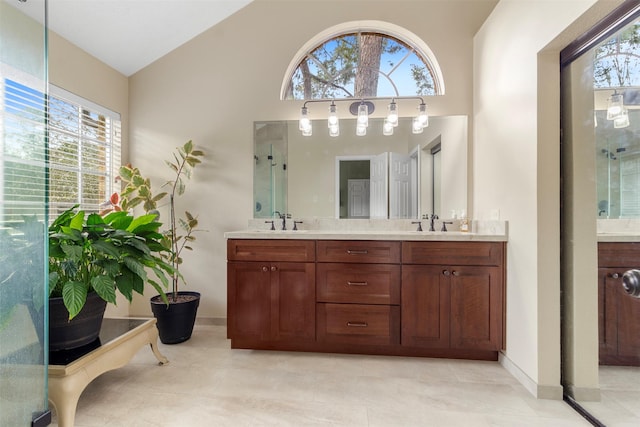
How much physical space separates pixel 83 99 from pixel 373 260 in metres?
2.74

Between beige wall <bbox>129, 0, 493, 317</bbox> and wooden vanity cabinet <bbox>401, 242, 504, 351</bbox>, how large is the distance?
160cm

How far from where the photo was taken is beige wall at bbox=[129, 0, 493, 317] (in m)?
2.78

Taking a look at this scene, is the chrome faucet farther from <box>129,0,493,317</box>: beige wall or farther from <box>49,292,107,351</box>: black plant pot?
<box>49,292,107,351</box>: black plant pot

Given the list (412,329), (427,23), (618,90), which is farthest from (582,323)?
(427,23)

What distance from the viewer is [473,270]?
6.93ft

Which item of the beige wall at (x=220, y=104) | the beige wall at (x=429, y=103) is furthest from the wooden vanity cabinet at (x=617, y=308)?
the beige wall at (x=220, y=104)

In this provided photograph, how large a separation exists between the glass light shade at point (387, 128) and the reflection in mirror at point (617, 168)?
1414 mm

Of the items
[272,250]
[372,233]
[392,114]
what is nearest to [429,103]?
[392,114]

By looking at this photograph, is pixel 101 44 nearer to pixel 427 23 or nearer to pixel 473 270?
pixel 427 23

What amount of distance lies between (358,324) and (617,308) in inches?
55.5

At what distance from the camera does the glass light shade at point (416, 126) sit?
2.61m

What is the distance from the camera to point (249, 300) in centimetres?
225

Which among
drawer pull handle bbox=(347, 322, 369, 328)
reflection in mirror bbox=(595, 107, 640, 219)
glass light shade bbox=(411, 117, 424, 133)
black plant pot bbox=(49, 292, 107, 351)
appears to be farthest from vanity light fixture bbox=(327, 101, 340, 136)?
black plant pot bbox=(49, 292, 107, 351)

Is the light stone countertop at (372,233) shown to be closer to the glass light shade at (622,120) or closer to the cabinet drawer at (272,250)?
the cabinet drawer at (272,250)
